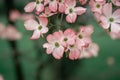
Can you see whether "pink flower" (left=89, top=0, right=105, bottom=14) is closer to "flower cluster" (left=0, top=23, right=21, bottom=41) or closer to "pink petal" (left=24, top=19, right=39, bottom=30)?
"pink petal" (left=24, top=19, right=39, bottom=30)

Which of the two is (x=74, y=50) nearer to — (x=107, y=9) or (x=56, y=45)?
(x=56, y=45)

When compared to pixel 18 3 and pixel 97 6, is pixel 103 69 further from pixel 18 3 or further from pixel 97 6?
pixel 97 6

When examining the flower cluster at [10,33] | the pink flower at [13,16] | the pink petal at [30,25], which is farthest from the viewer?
the pink flower at [13,16]

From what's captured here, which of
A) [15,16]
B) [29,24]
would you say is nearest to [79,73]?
[15,16]

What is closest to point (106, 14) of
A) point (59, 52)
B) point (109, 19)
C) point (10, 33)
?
point (109, 19)

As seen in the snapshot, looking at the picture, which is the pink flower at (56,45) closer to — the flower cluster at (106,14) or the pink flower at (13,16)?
the flower cluster at (106,14)

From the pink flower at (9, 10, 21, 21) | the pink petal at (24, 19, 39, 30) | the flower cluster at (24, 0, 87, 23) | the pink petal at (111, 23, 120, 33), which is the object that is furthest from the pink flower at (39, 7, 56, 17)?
the pink flower at (9, 10, 21, 21)

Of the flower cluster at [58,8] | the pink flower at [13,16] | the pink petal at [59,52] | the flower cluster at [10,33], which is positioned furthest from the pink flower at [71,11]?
the pink flower at [13,16]
